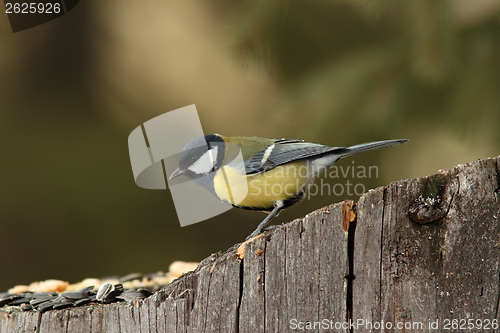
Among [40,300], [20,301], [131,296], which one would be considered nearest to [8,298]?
[20,301]

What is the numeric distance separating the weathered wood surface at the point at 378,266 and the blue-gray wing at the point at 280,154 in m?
0.65

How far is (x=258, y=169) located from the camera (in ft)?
5.11

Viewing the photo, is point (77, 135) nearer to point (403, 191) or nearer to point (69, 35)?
point (69, 35)

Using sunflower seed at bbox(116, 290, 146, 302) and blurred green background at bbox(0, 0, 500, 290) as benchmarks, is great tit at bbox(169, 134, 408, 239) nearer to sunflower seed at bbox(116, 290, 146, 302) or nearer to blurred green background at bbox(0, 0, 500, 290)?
sunflower seed at bbox(116, 290, 146, 302)

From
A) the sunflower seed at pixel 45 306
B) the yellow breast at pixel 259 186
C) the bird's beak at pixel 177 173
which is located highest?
the bird's beak at pixel 177 173

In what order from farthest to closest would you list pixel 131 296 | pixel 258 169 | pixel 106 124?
pixel 106 124
pixel 258 169
pixel 131 296

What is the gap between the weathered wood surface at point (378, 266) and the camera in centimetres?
83

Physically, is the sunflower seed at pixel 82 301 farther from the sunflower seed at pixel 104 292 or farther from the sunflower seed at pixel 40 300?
the sunflower seed at pixel 40 300

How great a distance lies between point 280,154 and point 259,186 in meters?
0.18

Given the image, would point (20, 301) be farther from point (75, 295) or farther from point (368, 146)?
point (368, 146)

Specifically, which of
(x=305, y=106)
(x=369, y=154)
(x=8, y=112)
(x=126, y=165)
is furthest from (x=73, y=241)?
(x=369, y=154)

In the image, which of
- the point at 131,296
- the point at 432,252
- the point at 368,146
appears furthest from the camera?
the point at 368,146

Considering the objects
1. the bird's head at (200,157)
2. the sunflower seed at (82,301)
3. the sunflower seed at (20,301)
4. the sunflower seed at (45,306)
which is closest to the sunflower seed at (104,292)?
the sunflower seed at (82,301)

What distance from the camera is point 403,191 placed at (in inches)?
33.9
